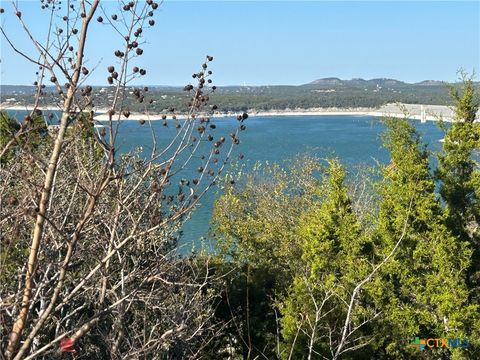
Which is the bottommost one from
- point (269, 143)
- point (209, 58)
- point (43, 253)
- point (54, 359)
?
point (269, 143)

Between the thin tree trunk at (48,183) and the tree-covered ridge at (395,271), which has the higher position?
the thin tree trunk at (48,183)

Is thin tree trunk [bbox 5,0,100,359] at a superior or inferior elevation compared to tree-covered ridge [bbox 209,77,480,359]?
superior

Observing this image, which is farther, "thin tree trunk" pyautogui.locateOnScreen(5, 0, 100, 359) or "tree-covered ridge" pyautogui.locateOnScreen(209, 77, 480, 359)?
"tree-covered ridge" pyautogui.locateOnScreen(209, 77, 480, 359)

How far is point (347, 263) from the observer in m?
9.87

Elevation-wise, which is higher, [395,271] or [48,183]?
[48,183]

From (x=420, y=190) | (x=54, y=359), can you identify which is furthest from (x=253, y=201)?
(x=54, y=359)

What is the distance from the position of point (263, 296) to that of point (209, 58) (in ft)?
26.0

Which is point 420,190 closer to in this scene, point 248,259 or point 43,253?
point 248,259

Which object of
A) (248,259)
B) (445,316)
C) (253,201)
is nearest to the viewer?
(445,316)

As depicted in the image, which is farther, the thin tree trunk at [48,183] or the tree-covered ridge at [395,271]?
the tree-covered ridge at [395,271]

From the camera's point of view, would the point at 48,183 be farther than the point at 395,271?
No

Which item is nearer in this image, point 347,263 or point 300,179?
point 347,263

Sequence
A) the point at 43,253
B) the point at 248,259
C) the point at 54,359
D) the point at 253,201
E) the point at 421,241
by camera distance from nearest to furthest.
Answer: the point at 43,253, the point at 54,359, the point at 421,241, the point at 248,259, the point at 253,201

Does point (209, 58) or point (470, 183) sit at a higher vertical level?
point (209, 58)
